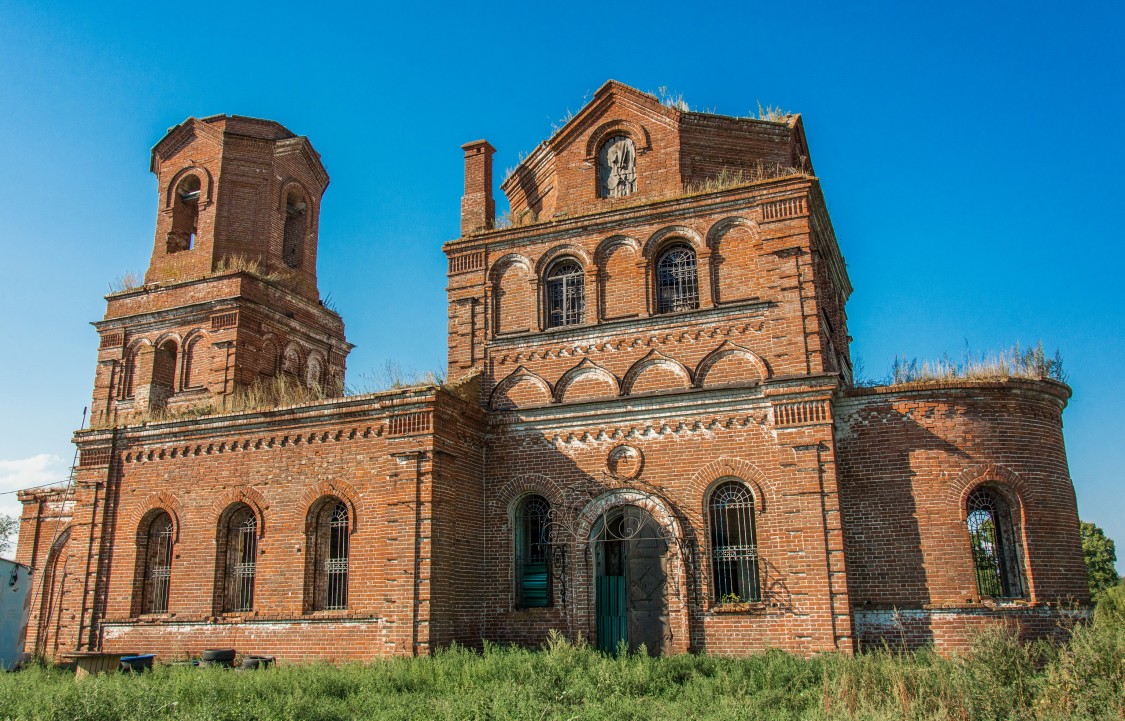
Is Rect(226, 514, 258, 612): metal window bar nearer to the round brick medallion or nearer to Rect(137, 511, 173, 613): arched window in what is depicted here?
Rect(137, 511, 173, 613): arched window

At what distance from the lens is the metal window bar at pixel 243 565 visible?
1725 centimetres

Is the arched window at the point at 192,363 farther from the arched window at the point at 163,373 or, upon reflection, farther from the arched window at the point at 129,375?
the arched window at the point at 129,375

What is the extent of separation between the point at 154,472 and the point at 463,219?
28.2 ft

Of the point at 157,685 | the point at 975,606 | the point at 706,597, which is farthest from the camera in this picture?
the point at 706,597

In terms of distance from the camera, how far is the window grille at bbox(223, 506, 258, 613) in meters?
17.3

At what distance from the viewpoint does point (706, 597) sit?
49.4 ft

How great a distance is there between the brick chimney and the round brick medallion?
602 cm

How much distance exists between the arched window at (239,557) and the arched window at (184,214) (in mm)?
8576

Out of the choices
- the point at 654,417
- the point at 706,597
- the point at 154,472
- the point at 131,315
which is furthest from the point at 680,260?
the point at 131,315

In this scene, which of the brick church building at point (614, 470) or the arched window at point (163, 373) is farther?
the arched window at point (163, 373)

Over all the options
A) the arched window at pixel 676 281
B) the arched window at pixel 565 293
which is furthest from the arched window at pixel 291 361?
the arched window at pixel 676 281

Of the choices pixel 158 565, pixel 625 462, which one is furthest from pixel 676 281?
pixel 158 565

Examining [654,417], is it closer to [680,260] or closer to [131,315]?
[680,260]

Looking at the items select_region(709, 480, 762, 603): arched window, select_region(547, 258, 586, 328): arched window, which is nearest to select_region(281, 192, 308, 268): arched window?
select_region(547, 258, 586, 328): arched window
